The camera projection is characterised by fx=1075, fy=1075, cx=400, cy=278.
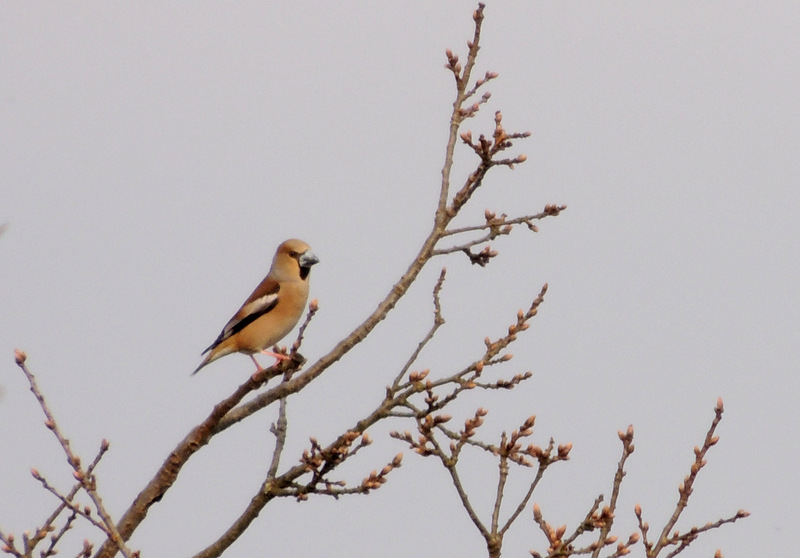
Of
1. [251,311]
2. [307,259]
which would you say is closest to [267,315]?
[251,311]

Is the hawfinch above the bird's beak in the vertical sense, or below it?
below

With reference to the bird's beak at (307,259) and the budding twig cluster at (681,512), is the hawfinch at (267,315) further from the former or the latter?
the budding twig cluster at (681,512)

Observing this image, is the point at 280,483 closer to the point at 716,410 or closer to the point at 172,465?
the point at 172,465

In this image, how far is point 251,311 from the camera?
789 cm

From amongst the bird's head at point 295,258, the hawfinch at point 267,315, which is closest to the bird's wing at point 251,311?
the hawfinch at point 267,315

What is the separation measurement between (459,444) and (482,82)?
2.20 meters

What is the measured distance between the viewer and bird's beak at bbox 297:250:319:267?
8070mm

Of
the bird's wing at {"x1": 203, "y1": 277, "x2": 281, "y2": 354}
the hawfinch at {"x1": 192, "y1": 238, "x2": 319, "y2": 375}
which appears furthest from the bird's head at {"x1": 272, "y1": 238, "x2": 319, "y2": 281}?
the bird's wing at {"x1": 203, "y1": 277, "x2": 281, "y2": 354}

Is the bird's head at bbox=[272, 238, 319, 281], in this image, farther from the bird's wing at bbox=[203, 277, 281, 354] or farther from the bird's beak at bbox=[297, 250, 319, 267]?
the bird's wing at bbox=[203, 277, 281, 354]

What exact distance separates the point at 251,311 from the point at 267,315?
0.12 metres

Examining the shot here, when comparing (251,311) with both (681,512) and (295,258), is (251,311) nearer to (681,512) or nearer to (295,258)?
(295,258)

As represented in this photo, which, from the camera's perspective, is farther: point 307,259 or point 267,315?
point 307,259

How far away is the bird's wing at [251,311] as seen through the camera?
309 inches

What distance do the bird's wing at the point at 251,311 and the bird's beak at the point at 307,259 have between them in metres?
0.25
